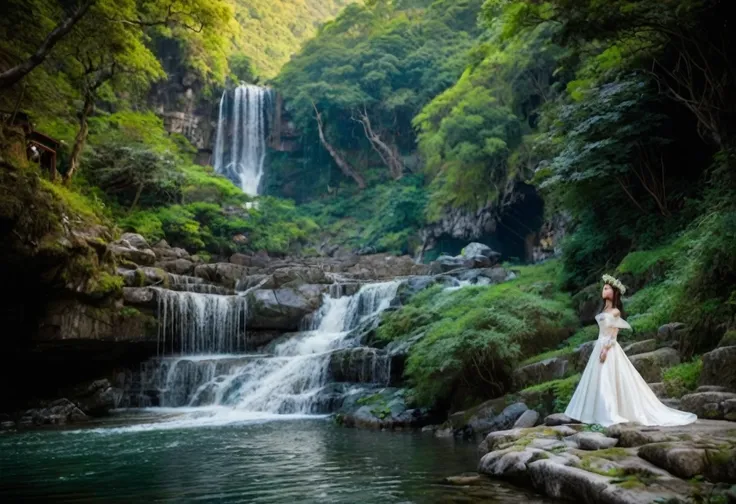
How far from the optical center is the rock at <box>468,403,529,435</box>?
938cm

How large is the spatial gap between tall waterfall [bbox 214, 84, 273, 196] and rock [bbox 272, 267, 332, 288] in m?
20.3

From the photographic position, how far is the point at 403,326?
15398mm

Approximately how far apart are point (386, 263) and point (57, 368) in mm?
17480

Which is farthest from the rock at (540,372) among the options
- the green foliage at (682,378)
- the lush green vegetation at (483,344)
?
the green foliage at (682,378)

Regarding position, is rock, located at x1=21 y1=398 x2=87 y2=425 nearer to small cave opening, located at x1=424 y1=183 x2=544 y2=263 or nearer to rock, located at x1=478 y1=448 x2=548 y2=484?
rock, located at x1=478 y1=448 x2=548 y2=484

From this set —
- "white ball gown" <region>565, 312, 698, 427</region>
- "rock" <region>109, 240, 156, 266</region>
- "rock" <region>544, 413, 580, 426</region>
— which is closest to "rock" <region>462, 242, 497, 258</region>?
"rock" <region>109, 240, 156, 266</region>

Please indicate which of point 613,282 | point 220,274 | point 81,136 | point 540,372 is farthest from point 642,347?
point 81,136

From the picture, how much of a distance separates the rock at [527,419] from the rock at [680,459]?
3941 mm

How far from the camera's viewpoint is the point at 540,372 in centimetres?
1035

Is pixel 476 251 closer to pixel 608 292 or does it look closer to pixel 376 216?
pixel 376 216

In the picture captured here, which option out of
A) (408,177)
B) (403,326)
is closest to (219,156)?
(408,177)

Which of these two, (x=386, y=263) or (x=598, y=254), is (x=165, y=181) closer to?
(x=386, y=263)

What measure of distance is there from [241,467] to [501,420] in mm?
4428

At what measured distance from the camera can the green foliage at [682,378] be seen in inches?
279
